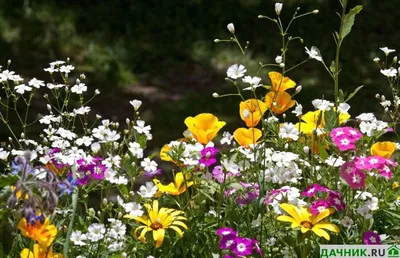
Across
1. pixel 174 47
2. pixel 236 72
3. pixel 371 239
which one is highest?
pixel 236 72

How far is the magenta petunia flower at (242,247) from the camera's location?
1.82 m

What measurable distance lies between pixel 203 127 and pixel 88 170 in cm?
28

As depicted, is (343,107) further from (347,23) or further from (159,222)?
(159,222)

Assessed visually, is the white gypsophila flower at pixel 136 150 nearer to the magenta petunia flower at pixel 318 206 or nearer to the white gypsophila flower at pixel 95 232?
the white gypsophila flower at pixel 95 232

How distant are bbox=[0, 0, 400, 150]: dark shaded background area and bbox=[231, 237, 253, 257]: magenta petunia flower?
2.94 meters

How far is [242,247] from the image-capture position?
1828mm

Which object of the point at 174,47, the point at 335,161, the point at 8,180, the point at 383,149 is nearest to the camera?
the point at 8,180

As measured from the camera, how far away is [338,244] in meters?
1.89

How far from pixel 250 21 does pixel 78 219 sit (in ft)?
13.8

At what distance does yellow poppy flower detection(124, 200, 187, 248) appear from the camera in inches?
73.2

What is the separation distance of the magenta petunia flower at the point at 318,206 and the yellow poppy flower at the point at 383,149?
24cm

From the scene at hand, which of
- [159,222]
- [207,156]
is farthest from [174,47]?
[159,222]

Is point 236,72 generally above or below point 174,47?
above

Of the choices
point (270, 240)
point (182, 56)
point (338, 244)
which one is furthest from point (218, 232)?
point (182, 56)
